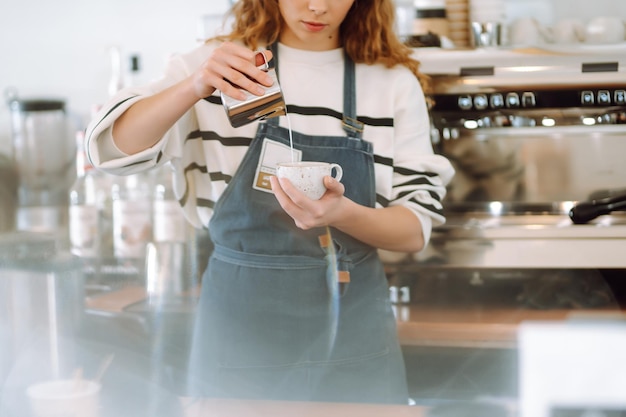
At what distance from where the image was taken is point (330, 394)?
2.16 ft

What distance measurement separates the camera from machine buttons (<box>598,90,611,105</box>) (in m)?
1.36

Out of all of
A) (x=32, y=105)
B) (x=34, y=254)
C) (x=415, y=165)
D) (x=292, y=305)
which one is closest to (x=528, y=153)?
(x=415, y=165)

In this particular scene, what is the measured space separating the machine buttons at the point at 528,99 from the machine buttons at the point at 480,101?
0.22ft

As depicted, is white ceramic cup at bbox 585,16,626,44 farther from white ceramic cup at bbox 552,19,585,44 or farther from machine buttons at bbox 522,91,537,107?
machine buttons at bbox 522,91,537,107

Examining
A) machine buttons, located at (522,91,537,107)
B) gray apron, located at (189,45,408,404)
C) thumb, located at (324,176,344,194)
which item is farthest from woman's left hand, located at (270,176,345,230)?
machine buttons, located at (522,91,537,107)

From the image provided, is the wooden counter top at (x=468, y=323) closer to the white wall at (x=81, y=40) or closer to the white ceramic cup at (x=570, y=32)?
the white ceramic cup at (x=570, y=32)

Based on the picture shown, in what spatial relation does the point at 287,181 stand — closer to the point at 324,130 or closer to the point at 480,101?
the point at 324,130

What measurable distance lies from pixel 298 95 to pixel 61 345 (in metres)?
0.47

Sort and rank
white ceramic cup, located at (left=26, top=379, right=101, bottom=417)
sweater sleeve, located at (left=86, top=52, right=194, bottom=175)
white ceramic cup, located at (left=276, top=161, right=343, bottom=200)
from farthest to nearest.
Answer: sweater sleeve, located at (left=86, top=52, right=194, bottom=175) < white ceramic cup, located at (left=276, top=161, right=343, bottom=200) < white ceramic cup, located at (left=26, top=379, right=101, bottom=417)

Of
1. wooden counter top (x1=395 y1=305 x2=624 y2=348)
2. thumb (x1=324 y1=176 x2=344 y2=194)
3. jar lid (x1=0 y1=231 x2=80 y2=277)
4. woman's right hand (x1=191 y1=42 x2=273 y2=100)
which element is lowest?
wooden counter top (x1=395 y1=305 x2=624 y2=348)

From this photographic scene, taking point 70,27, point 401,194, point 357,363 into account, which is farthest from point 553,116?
point 70,27

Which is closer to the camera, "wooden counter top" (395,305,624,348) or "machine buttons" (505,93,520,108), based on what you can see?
"wooden counter top" (395,305,624,348)

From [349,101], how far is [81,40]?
1.07 m

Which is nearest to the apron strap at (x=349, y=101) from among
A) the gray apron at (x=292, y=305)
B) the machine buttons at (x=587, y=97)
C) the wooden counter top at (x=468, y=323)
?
the gray apron at (x=292, y=305)
